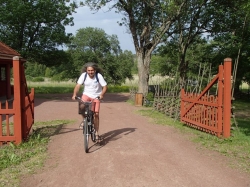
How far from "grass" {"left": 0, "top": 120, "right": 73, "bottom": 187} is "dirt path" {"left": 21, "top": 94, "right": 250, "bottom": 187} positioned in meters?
0.17

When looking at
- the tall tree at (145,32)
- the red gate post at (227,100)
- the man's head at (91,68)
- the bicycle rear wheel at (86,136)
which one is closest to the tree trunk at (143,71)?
the tall tree at (145,32)

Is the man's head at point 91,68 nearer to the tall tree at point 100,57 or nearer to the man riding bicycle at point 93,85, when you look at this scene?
the man riding bicycle at point 93,85

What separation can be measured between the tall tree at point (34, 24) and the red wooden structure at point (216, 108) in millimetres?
16499

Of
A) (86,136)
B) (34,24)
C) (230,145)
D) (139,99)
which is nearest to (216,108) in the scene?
(230,145)

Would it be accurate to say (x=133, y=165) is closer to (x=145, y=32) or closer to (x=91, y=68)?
(x=91, y=68)

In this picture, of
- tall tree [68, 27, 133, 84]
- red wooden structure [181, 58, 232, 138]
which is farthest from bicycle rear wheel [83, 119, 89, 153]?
tall tree [68, 27, 133, 84]

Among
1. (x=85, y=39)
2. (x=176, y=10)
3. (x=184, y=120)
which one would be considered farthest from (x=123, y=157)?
(x=85, y=39)

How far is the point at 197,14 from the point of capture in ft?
66.0

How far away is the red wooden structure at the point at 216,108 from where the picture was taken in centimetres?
675

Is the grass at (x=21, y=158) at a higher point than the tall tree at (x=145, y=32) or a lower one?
lower

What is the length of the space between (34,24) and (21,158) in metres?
19.1

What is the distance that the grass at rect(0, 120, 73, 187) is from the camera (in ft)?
13.9

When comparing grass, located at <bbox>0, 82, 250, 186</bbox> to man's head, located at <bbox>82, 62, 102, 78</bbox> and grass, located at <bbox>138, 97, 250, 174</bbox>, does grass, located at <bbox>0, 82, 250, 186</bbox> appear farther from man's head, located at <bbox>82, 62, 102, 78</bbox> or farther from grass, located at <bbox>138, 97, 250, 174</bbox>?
man's head, located at <bbox>82, 62, 102, 78</bbox>

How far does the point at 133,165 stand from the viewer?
15.5ft
